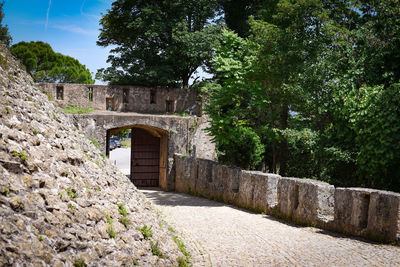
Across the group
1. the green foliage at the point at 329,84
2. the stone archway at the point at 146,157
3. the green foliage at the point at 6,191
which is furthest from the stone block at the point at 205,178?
the green foliage at the point at 6,191

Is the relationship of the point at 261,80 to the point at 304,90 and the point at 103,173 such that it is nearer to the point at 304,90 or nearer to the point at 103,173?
the point at 304,90

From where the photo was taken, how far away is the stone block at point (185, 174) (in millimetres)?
14953

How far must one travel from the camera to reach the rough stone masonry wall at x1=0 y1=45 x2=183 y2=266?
4.08m

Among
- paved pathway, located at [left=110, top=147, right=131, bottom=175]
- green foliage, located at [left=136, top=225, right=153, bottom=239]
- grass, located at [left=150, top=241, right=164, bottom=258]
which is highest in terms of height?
green foliage, located at [left=136, top=225, right=153, bottom=239]

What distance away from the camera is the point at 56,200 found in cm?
484

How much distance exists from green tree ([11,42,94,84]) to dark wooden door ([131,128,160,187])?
71.4 ft

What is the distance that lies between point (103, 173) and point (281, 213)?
5227mm

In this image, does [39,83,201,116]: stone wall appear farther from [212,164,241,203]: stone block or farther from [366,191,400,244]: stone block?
[366,191,400,244]: stone block

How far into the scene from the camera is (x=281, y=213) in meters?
9.84

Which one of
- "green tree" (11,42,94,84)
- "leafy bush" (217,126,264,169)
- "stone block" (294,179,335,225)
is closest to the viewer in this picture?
"stone block" (294,179,335,225)

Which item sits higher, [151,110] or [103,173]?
[151,110]

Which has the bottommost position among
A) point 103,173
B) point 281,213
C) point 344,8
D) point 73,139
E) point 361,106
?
point 281,213

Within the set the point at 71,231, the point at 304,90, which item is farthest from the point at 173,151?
the point at 71,231

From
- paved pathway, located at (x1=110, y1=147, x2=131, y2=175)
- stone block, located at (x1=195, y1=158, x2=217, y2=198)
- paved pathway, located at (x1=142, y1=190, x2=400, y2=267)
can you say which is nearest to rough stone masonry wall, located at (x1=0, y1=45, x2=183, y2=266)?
paved pathway, located at (x1=142, y1=190, x2=400, y2=267)
